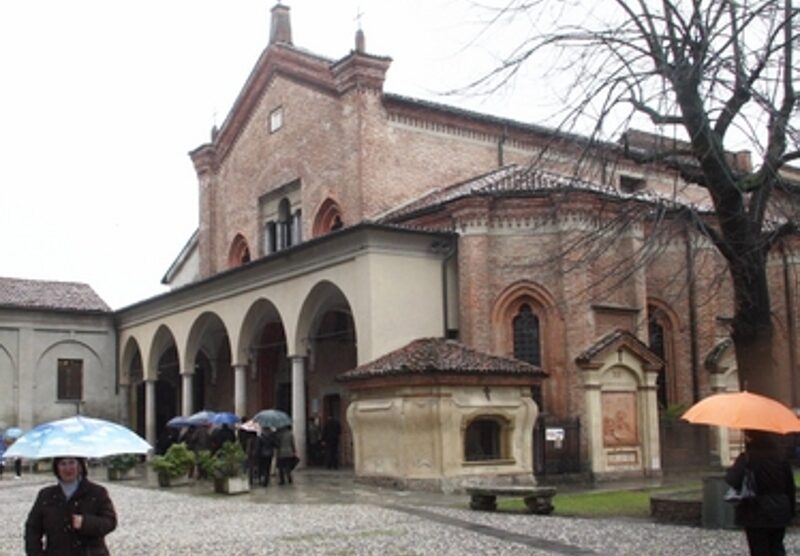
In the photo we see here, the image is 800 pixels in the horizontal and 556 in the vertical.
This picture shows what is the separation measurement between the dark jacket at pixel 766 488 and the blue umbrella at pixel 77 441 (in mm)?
5137

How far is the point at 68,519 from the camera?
20.7ft

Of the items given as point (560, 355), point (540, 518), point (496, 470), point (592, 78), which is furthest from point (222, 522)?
point (560, 355)

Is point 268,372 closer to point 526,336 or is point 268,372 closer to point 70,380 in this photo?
point 70,380

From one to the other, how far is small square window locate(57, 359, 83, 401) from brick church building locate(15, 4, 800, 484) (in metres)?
3.22

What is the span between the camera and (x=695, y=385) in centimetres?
2659

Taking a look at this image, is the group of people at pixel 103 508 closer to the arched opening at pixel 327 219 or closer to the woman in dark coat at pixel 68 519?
the woman in dark coat at pixel 68 519

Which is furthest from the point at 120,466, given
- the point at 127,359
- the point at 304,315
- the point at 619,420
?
the point at 127,359

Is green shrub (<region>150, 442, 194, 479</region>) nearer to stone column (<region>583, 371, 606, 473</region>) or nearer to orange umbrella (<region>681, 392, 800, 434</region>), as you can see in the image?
stone column (<region>583, 371, 606, 473</region>)

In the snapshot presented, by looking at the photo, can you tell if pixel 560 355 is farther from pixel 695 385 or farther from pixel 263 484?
pixel 263 484

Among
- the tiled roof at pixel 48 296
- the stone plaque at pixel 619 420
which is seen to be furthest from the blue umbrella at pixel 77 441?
the tiled roof at pixel 48 296

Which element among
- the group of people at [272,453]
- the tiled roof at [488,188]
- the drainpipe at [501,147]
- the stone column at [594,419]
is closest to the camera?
the group of people at [272,453]

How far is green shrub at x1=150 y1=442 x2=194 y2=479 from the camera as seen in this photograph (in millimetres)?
21938

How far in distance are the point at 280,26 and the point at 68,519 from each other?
1136 inches

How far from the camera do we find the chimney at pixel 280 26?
33.1 meters
